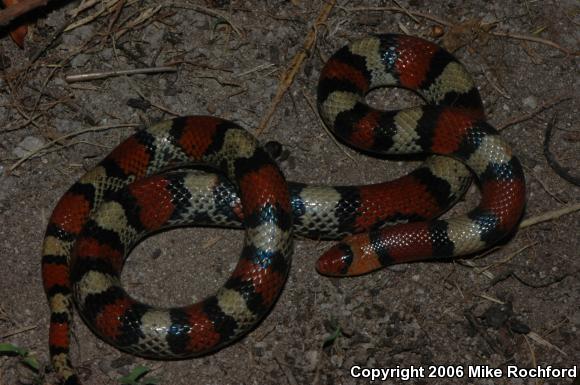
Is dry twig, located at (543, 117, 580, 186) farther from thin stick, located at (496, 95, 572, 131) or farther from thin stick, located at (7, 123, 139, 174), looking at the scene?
thin stick, located at (7, 123, 139, 174)

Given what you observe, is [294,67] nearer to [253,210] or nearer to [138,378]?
[253,210]

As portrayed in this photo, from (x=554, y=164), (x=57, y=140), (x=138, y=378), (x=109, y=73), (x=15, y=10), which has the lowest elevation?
(x=138, y=378)

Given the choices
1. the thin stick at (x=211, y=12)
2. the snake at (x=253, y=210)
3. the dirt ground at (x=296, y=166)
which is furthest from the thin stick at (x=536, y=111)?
the thin stick at (x=211, y=12)

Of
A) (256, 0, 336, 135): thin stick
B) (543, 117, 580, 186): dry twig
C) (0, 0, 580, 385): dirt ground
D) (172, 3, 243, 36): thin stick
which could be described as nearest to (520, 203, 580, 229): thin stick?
(0, 0, 580, 385): dirt ground

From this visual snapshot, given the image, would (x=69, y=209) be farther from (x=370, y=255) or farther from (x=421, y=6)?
(x=421, y=6)

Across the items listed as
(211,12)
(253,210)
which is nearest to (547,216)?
(253,210)

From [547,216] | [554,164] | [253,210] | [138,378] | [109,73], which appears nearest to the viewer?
[138,378]

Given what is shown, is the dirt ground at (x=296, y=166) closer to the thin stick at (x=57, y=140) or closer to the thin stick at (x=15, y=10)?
the thin stick at (x=57, y=140)
